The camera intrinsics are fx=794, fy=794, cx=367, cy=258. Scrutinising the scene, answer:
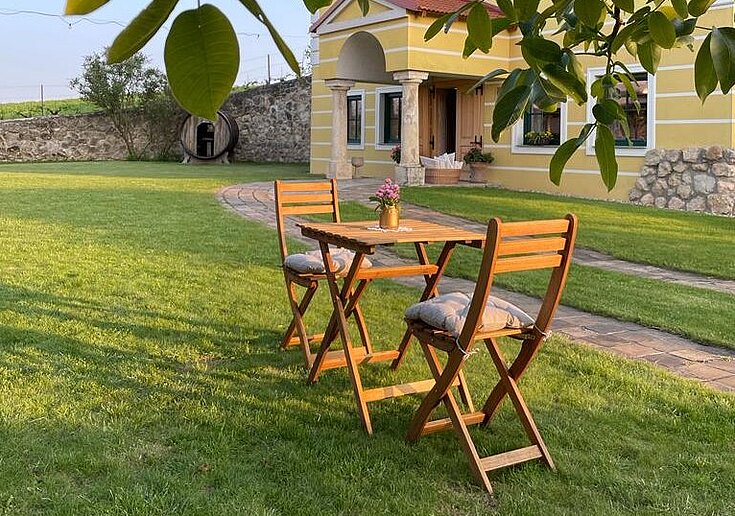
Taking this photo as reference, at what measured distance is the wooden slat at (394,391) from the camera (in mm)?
3699

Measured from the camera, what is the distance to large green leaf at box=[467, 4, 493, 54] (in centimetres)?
108

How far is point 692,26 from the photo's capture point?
1351mm

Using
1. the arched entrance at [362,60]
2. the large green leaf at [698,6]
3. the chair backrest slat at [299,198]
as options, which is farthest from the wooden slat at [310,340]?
the arched entrance at [362,60]

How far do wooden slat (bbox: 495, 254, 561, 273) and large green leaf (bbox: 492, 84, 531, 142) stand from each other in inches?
71.9

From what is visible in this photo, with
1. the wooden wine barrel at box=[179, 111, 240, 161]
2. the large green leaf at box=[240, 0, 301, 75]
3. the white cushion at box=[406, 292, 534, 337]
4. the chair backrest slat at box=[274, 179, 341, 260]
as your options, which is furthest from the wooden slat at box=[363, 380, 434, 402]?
the wooden wine barrel at box=[179, 111, 240, 161]

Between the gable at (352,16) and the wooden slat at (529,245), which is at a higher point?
the gable at (352,16)

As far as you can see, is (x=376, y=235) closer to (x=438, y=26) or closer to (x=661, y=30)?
(x=438, y=26)

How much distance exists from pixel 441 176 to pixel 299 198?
11.2 m

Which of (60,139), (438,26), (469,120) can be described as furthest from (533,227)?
(60,139)

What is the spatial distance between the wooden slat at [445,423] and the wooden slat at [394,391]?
0.35m

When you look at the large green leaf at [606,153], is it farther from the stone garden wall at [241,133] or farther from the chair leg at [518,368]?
the stone garden wall at [241,133]

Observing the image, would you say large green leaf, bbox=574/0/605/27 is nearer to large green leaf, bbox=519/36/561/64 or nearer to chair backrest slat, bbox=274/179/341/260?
large green leaf, bbox=519/36/561/64

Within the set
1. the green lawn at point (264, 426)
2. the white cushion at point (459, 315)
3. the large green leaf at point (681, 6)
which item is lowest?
the green lawn at point (264, 426)

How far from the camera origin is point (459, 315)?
328 centimetres
